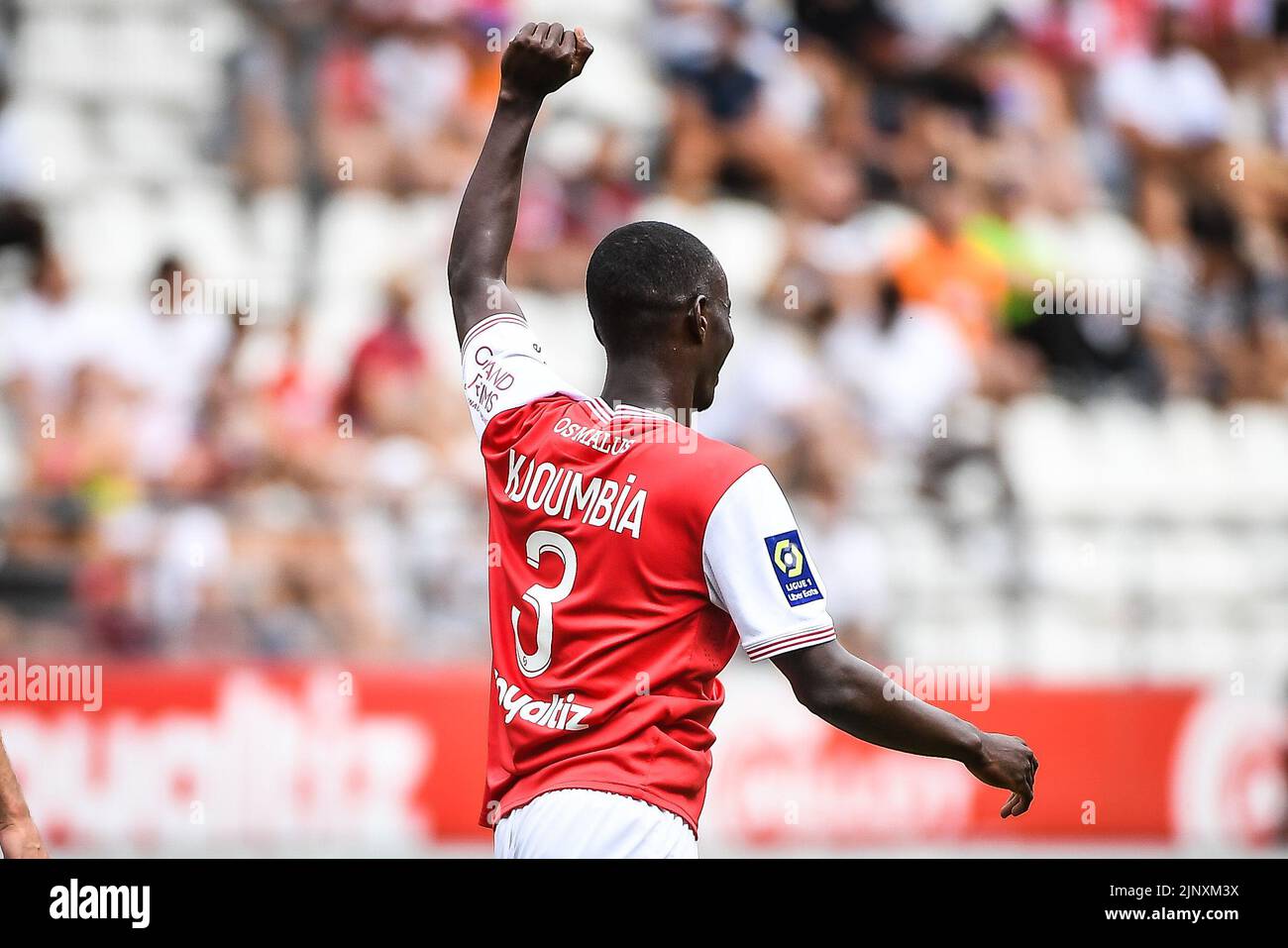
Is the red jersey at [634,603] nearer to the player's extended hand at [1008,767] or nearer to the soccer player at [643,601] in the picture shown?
the soccer player at [643,601]

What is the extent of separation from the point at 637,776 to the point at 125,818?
6.35 meters

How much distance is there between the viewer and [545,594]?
3.46m

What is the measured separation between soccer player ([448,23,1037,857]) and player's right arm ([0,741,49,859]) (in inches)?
37.8

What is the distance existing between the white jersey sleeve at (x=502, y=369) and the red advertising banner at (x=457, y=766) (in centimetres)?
558

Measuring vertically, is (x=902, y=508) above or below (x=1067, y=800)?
above

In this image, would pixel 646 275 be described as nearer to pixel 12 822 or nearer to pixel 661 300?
pixel 661 300

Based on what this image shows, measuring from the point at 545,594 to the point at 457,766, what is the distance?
19.8ft

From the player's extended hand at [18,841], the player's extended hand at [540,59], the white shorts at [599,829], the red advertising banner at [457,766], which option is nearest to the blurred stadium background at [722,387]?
the red advertising banner at [457,766]

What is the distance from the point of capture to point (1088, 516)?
1020 cm

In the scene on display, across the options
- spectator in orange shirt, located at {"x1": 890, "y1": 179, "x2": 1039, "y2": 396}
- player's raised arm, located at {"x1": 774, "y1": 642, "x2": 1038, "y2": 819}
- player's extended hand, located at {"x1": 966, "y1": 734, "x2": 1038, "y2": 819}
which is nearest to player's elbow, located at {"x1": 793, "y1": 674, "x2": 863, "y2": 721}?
player's raised arm, located at {"x1": 774, "y1": 642, "x2": 1038, "y2": 819}

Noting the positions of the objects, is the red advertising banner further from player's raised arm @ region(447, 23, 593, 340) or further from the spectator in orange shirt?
player's raised arm @ region(447, 23, 593, 340)

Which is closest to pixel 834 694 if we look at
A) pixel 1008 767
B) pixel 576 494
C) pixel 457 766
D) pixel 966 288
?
pixel 1008 767
